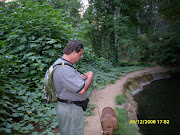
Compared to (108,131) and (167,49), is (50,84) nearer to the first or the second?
(108,131)

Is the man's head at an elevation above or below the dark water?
above

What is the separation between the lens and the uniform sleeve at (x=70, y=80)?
169 cm

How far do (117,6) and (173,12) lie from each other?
5.75 meters

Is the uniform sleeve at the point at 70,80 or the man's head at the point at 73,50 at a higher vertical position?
the man's head at the point at 73,50

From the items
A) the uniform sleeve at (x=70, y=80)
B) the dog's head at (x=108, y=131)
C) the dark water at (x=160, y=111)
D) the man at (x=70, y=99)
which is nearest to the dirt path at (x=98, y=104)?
the dog's head at (x=108, y=131)

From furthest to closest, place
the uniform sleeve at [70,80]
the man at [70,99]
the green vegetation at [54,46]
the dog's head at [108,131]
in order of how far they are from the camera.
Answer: the green vegetation at [54,46]
the dog's head at [108,131]
the man at [70,99]
the uniform sleeve at [70,80]

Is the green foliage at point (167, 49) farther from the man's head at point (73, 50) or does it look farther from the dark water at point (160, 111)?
the man's head at point (73, 50)

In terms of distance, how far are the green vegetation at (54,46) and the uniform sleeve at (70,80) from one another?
1.39 m

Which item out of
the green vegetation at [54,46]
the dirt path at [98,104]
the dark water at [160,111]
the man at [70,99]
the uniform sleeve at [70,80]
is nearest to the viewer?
the uniform sleeve at [70,80]

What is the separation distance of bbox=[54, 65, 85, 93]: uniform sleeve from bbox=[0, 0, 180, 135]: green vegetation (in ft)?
4.56

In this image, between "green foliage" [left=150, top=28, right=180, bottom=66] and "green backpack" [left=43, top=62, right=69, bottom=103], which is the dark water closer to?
"green backpack" [left=43, top=62, right=69, bottom=103]

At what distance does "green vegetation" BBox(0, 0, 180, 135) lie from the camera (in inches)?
128

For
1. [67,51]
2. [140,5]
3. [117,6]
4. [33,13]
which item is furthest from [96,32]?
[67,51]

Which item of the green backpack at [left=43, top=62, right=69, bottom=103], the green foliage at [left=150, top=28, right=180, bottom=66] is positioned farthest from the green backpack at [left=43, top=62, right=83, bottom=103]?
the green foliage at [left=150, top=28, right=180, bottom=66]
